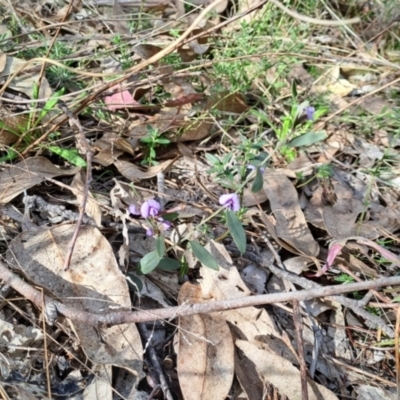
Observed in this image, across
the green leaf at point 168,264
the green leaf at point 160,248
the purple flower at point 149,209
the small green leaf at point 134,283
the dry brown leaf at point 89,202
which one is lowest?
the small green leaf at point 134,283

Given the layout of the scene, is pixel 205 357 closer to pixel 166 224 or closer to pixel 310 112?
pixel 166 224

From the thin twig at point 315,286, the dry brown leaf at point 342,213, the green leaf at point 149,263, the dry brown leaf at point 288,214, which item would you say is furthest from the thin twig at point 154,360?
the dry brown leaf at point 342,213

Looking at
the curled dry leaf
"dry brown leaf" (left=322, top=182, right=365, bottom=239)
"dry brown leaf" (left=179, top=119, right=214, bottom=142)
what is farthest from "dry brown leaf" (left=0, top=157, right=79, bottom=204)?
"dry brown leaf" (left=322, top=182, right=365, bottom=239)

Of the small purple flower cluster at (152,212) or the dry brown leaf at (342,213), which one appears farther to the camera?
the dry brown leaf at (342,213)

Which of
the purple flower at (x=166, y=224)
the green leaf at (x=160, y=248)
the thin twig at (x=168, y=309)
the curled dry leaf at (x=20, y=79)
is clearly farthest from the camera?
the curled dry leaf at (x=20, y=79)

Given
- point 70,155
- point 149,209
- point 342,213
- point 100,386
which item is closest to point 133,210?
point 149,209

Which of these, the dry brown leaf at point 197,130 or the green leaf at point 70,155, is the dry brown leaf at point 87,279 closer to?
the green leaf at point 70,155

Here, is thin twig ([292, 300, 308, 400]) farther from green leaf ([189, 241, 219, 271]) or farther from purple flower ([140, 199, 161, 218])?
purple flower ([140, 199, 161, 218])
